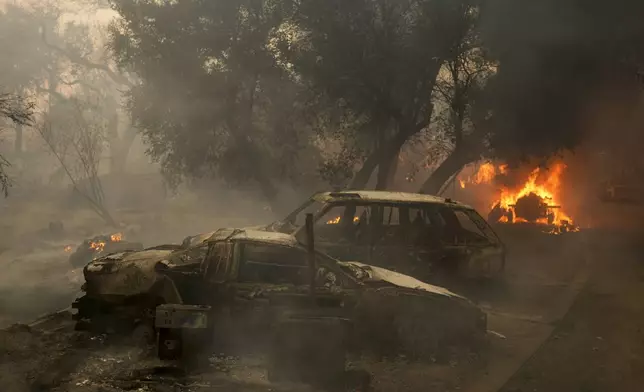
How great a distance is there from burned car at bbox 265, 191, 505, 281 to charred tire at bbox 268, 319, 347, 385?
2.50 metres

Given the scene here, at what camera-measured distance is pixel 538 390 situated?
6.61 meters

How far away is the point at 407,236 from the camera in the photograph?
31.3 ft

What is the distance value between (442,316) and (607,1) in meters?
12.8

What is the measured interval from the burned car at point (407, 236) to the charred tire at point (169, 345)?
2827 millimetres

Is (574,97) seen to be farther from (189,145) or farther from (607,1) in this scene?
(189,145)

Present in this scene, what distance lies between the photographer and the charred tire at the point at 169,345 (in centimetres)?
663

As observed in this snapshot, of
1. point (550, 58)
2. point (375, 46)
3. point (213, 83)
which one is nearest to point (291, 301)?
point (375, 46)

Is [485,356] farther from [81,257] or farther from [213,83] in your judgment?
[81,257]

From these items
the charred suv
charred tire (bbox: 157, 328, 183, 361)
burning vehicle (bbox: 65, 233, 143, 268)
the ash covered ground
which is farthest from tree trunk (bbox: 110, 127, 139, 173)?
charred tire (bbox: 157, 328, 183, 361)

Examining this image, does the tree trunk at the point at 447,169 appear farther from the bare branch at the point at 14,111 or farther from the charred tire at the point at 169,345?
the charred tire at the point at 169,345

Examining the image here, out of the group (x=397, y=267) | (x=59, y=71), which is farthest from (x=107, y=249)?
(x=59, y=71)

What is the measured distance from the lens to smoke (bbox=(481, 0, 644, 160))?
15.9 meters

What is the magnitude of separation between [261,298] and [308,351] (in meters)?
0.86

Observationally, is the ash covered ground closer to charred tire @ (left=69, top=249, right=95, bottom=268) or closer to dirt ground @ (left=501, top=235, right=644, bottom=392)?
dirt ground @ (left=501, top=235, right=644, bottom=392)
